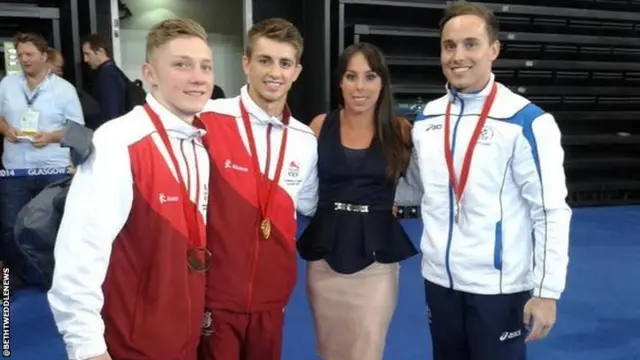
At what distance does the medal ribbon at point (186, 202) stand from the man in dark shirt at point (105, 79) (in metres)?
3.49

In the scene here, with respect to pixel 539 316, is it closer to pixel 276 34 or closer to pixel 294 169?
pixel 294 169

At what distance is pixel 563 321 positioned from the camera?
145 inches

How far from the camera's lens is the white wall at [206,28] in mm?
6648

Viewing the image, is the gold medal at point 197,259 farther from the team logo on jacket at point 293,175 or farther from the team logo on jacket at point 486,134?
the team logo on jacket at point 486,134

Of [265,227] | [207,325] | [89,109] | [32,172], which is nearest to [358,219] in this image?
[265,227]

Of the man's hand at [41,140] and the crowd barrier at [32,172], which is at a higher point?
the man's hand at [41,140]

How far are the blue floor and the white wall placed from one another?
326cm

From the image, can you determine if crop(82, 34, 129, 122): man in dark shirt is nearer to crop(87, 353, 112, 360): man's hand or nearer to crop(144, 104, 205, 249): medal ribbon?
crop(144, 104, 205, 249): medal ribbon

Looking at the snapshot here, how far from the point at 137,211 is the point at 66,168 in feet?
9.73

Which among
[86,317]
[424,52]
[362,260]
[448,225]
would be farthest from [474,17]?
[424,52]

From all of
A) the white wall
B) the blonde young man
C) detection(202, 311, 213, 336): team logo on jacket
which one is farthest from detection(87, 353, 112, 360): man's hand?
the white wall

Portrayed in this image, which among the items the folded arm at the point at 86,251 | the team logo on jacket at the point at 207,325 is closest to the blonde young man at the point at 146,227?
the folded arm at the point at 86,251

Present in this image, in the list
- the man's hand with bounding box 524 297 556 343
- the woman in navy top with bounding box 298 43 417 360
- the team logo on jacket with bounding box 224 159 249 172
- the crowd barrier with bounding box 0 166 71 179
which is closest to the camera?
the man's hand with bounding box 524 297 556 343

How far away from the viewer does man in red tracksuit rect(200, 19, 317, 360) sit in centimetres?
185
